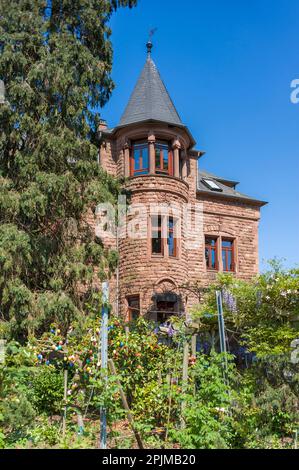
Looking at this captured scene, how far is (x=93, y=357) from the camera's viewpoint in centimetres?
779

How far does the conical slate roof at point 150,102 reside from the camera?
62.0 ft

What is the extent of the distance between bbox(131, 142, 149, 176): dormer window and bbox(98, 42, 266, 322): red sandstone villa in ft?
0.11

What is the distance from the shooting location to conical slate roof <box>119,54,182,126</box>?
18891 mm

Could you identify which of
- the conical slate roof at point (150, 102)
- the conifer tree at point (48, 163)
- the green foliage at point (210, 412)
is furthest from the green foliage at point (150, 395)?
the conical slate roof at point (150, 102)

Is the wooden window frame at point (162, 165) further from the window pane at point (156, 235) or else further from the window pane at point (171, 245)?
the window pane at point (171, 245)

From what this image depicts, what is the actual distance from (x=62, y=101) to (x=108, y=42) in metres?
2.44

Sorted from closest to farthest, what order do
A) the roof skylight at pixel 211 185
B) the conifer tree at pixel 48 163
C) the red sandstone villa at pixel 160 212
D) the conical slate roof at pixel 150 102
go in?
the conifer tree at pixel 48 163
the red sandstone villa at pixel 160 212
the conical slate roof at pixel 150 102
the roof skylight at pixel 211 185

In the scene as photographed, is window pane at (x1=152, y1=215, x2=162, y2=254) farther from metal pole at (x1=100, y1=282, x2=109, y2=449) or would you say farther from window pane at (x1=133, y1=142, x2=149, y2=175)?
metal pole at (x1=100, y1=282, x2=109, y2=449)

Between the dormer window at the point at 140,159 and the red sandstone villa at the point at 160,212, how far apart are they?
0.11ft

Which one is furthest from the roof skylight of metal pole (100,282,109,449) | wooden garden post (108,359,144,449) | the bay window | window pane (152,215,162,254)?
wooden garden post (108,359,144,449)

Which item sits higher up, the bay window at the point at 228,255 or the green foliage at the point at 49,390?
the bay window at the point at 228,255

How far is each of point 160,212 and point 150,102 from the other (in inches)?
157

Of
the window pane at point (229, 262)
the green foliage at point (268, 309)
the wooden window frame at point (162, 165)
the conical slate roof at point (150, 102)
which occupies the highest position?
the conical slate roof at point (150, 102)

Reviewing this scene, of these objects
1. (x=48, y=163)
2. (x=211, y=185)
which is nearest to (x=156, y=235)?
(x=211, y=185)
